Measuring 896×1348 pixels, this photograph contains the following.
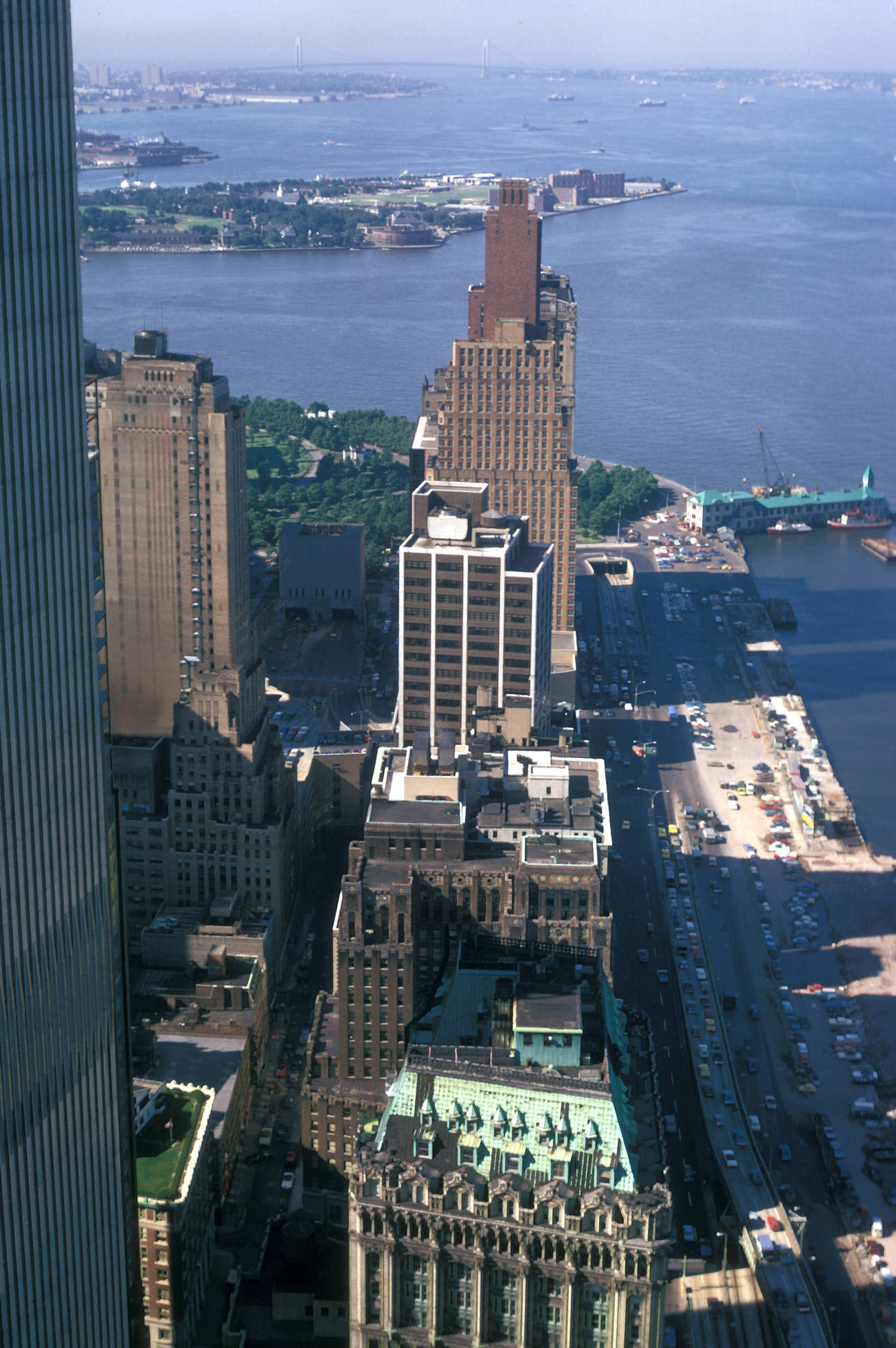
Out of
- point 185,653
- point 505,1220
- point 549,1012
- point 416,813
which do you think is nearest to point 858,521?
point 185,653

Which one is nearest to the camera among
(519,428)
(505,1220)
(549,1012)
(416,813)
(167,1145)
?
(505,1220)

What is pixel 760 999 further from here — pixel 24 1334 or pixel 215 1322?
pixel 24 1334

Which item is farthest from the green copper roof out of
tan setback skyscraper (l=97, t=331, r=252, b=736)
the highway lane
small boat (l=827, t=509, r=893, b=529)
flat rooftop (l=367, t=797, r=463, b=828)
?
small boat (l=827, t=509, r=893, b=529)

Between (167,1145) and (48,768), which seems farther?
(167,1145)

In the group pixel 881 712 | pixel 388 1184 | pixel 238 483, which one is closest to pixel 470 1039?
pixel 388 1184

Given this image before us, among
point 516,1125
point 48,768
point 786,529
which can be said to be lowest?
point 786,529

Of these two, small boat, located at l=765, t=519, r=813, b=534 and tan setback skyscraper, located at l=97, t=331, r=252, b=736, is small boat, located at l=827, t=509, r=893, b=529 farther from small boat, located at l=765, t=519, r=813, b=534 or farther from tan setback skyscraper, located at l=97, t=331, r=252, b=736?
tan setback skyscraper, located at l=97, t=331, r=252, b=736

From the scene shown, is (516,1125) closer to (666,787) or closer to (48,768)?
Result: (48,768)

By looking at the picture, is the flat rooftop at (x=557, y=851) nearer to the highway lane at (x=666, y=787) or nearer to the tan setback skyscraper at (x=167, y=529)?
the highway lane at (x=666, y=787)
